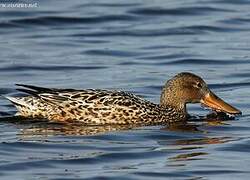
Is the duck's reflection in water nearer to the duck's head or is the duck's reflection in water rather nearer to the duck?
the duck

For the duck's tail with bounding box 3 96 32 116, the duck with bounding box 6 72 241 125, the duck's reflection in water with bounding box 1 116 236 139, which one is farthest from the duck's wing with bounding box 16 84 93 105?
the duck's reflection in water with bounding box 1 116 236 139

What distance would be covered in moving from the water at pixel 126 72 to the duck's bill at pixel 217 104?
19 centimetres

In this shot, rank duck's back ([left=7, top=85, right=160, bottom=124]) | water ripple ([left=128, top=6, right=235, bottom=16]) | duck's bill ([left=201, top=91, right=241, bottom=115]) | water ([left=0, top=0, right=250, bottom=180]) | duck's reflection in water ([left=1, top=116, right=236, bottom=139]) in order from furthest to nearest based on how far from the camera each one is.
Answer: water ripple ([left=128, top=6, right=235, bottom=16]) < duck's bill ([left=201, top=91, right=241, bottom=115]) < duck's back ([left=7, top=85, right=160, bottom=124]) < duck's reflection in water ([left=1, top=116, right=236, bottom=139]) < water ([left=0, top=0, right=250, bottom=180])

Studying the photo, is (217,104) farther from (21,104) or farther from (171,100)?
(21,104)

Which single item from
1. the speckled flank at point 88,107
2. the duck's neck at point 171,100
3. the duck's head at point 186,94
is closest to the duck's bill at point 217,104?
the duck's head at point 186,94

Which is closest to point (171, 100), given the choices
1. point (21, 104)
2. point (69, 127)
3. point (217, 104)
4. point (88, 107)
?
point (217, 104)

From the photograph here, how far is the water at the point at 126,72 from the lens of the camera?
13727 mm

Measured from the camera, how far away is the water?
45.0 ft

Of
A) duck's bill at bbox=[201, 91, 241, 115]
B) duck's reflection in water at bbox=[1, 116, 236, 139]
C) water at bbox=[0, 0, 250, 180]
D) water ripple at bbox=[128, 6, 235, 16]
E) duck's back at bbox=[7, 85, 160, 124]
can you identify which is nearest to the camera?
water at bbox=[0, 0, 250, 180]

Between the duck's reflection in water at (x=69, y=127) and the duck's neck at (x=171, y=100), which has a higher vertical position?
the duck's neck at (x=171, y=100)

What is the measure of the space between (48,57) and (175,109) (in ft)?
17.2

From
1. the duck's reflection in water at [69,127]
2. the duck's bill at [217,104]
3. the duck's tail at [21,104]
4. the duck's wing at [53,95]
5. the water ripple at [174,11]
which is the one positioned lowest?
the duck's reflection in water at [69,127]

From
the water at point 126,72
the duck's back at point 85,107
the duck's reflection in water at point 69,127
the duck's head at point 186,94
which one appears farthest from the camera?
the duck's head at point 186,94

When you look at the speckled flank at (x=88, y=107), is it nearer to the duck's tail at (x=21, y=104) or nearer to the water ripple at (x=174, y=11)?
the duck's tail at (x=21, y=104)
